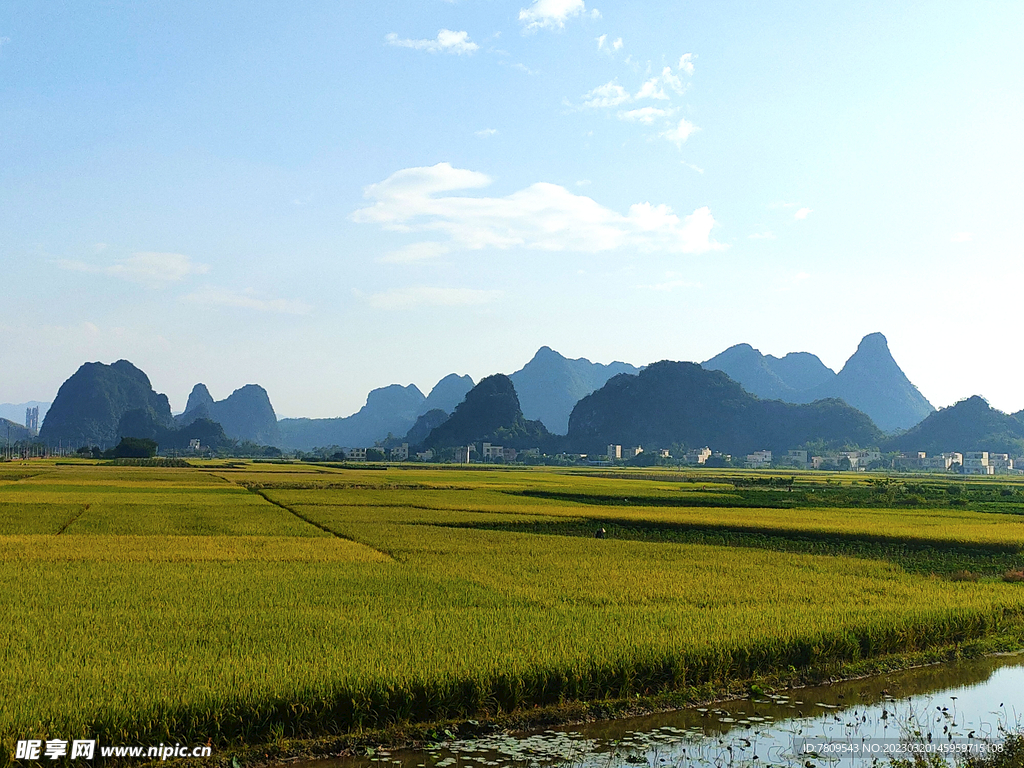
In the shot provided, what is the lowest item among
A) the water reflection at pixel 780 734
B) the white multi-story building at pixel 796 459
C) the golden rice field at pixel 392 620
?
the white multi-story building at pixel 796 459

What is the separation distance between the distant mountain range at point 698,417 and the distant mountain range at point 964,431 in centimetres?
623

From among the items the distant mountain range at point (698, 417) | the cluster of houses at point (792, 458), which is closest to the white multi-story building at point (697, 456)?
the cluster of houses at point (792, 458)

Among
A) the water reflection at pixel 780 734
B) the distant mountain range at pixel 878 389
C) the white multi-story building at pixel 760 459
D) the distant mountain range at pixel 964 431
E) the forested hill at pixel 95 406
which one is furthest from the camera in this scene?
the distant mountain range at pixel 878 389

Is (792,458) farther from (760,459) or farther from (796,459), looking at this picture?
(760,459)

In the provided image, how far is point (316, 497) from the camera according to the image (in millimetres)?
28797

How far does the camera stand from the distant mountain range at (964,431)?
10506 centimetres

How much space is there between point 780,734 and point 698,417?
122 m

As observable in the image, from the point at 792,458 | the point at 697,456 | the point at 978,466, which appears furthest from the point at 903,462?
the point at 697,456

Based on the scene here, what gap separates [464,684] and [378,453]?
103m

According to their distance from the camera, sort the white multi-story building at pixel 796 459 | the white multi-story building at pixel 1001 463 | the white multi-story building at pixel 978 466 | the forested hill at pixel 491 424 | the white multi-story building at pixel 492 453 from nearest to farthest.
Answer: the white multi-story building at pixel 978 466, the white multi-story building at pixel 1001 463, the white multi-story building at pixel 796 459, the white multi-story building at pixel 492 453, the forested hill at pixel 491 424

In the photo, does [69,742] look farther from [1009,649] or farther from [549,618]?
[1009,649]

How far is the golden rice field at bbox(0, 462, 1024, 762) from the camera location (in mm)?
5688

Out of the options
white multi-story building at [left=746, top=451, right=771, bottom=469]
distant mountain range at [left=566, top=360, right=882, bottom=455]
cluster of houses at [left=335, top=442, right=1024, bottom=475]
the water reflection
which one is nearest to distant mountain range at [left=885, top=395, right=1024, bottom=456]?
cluster of houses at [left=335, top=442, right=1024, bottom=475]

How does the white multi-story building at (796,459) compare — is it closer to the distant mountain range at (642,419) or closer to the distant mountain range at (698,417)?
the distant mountain range at (698,417)
